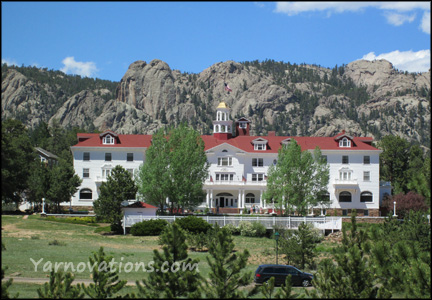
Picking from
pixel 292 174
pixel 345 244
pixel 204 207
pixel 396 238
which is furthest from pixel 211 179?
pixel 345 244

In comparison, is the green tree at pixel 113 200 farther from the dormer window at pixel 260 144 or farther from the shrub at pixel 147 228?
the dormer window at pixel 260 144

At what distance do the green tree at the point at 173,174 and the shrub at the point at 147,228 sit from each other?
718 centimetres

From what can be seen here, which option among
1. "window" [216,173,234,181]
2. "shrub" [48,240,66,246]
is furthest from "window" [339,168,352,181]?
"shrub" [48,240,66,246]

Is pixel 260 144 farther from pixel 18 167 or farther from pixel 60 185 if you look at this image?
pixel 18 167

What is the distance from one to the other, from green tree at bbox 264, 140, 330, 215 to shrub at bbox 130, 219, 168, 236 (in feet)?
53.3

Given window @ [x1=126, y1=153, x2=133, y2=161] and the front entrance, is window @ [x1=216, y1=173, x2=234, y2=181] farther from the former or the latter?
window @ [x1=126, y1=153, x2=133, y2=161]

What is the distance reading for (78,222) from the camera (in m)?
56.4

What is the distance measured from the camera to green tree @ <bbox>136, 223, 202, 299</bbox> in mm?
20453

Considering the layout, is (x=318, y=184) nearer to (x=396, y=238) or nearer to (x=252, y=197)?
(x=252, y=197)

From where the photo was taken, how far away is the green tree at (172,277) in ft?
67.1

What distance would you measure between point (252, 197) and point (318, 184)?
1469cm

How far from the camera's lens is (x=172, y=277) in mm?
20516

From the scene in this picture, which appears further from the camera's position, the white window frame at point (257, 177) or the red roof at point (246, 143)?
the white window frame at point (257, 177)

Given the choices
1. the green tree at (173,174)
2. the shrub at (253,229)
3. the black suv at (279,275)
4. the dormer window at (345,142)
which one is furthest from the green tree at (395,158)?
the black suv at (279,275)
